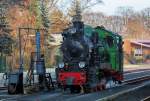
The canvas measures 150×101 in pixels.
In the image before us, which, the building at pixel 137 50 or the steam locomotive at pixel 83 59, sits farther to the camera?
the building at pixel 137 50

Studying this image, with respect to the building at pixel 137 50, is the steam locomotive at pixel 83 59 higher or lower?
lower

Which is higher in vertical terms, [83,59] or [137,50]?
[137,50]

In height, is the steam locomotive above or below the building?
below

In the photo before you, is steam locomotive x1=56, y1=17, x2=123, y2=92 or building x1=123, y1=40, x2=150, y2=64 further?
building x1=123, y1=40, x2=150, y2=64

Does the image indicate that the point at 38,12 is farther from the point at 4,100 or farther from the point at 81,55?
the point at 4,100

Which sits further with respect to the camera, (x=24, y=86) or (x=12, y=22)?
(x=12, y=22)

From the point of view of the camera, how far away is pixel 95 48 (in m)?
28.1

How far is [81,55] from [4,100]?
6987 millimetres

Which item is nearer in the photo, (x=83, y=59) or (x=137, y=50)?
(x=83, y=59)

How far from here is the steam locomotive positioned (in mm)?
26531

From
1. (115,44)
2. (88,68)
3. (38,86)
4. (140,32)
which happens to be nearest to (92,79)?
(88,68)

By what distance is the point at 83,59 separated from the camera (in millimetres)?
27250

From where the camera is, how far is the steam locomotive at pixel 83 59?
2653cm

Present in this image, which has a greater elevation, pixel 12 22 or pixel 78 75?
pixel 12 22
